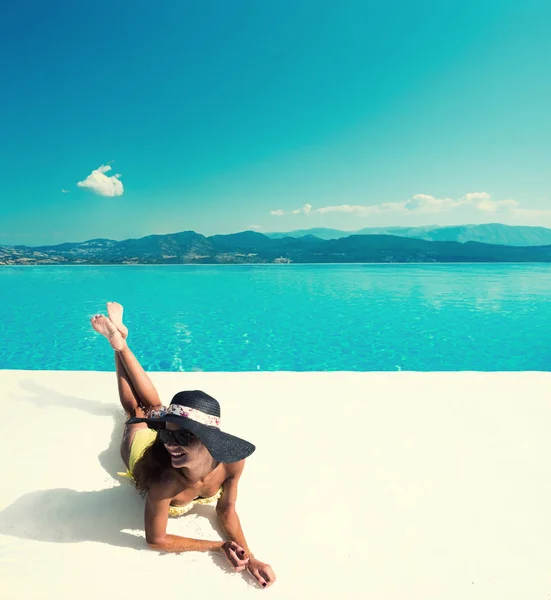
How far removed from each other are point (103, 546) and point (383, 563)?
4.22 ft

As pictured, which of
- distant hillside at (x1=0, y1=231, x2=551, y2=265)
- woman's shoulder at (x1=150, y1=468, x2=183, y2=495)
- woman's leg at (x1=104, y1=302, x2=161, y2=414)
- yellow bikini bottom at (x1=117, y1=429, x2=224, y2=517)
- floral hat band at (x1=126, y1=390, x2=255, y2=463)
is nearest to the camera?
floral hat band at (x1=126, y1=390, x2=255, y2=463)

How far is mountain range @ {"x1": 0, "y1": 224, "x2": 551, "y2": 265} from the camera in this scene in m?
47.2

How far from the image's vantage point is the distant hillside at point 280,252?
155 feet

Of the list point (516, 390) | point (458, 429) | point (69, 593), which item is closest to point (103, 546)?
point (69, 593)

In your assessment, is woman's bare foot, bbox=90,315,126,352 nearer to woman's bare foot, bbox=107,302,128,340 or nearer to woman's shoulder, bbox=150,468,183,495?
woman's bare foot, bbox=107,302,128,340

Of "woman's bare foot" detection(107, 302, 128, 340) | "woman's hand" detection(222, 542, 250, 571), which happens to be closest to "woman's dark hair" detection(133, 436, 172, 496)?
"woman's hand" detection(222, 542, 250, 571)

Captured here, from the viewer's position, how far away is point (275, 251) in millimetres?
58656

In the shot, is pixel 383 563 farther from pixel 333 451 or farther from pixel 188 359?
pixel 188 359

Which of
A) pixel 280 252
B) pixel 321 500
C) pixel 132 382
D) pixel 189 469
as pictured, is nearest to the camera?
pixel 189 469

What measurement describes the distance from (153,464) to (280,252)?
5541 centimetres

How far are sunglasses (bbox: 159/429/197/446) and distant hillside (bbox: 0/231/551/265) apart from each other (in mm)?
43593

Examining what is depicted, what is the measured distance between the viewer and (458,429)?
2803 mm

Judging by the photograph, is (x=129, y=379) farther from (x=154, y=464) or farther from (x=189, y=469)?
(x=189, y=469)

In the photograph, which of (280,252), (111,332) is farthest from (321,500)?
(280,252)
